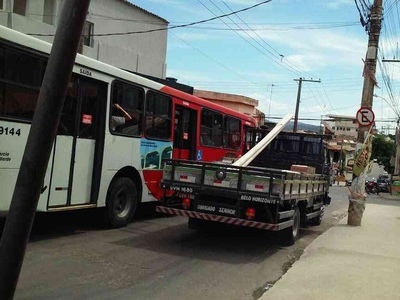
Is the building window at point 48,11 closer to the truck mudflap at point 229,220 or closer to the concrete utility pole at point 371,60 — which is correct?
the concrete utility pole at point 371,60

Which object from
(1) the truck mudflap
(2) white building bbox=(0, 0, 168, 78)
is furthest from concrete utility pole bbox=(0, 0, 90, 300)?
(2) white building bbox=(0, 0, 168, 78)

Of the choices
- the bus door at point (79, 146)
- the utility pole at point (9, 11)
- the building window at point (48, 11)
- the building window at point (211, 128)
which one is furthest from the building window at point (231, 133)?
the building window at point (48, 11)

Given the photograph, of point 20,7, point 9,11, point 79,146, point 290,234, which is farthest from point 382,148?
point 79,146

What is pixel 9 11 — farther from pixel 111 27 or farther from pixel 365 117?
pixel 365 117

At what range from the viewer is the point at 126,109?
9.21 meters

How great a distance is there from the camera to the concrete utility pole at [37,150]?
8.03 ft

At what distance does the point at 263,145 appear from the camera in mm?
11516

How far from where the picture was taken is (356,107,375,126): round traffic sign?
12710mm

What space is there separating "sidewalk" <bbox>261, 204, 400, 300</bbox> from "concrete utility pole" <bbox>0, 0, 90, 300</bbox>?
12.0 feet

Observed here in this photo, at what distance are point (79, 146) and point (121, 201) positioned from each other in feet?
6.06

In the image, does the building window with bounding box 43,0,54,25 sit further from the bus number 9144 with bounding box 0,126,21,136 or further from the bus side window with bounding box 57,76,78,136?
the bus number 9144 with bounding box 0,126,21,136

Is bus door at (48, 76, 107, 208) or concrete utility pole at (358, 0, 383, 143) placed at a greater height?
concrete utility pole at (358, 0, 383, 143)

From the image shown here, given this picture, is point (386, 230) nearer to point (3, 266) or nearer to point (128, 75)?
point (128, 75)

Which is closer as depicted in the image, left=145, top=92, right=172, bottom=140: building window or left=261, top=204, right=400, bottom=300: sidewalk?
left=261, top=204, right=400, bottom=300: sidewalk
